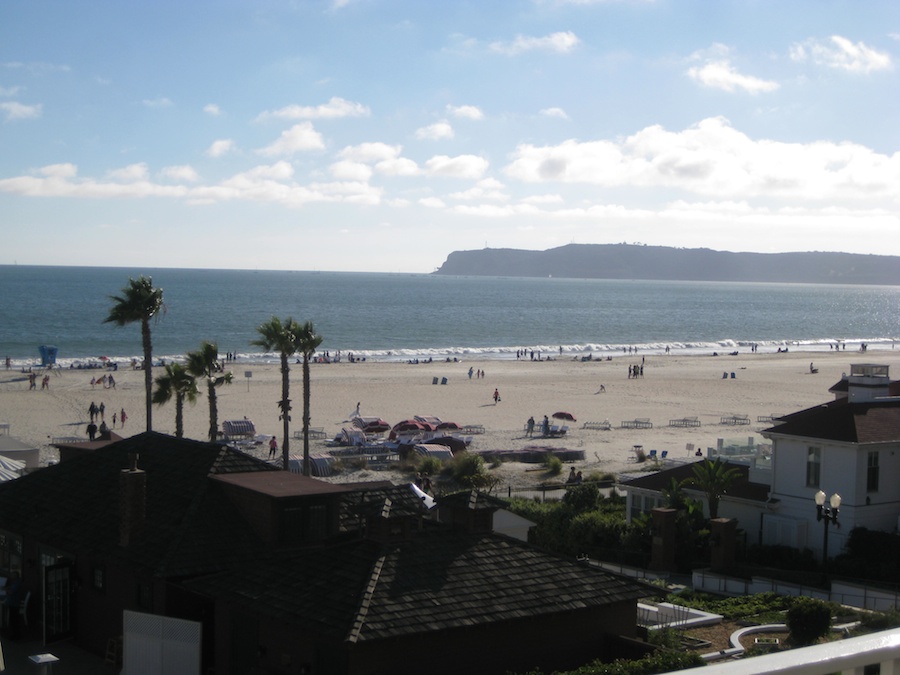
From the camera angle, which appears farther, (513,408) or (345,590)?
(513,408)

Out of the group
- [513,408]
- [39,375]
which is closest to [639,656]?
[513,408]

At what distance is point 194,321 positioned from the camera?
148 m

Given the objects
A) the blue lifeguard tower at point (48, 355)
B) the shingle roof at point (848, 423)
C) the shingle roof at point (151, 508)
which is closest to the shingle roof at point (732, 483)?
the shingle roof at point (848, 423)

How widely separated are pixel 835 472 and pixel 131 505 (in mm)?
16151

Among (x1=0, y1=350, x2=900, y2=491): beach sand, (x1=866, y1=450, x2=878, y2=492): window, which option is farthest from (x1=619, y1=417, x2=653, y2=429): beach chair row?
(x1=866, y1=450, x2=878, y2=492): window

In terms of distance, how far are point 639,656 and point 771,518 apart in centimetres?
1114

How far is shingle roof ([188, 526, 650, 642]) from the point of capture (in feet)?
41.3

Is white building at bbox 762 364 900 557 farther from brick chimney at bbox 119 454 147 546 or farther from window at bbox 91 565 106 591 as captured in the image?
window at bbox 91 565 106 591

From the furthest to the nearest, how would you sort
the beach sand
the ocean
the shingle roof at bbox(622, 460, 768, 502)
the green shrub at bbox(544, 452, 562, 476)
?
the ocean, the beach sand, the green shrub at bbox(544, 452, 562, 476), the shingle roof at bbox(622, 460, 768, 502)

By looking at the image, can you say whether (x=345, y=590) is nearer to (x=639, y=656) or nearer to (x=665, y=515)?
(x=639, y=656)

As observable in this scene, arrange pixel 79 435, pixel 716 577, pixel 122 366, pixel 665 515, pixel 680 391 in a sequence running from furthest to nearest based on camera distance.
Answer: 1. pixel 122 366
2. pixel 680 391
3. pixel 79 435
4. pixel 665 515
5. pixel 716 577

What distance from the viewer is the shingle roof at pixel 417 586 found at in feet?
41.3

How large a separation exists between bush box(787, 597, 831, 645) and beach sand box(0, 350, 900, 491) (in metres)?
20.4

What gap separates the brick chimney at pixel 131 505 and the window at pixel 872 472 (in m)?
16.4
